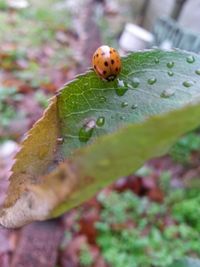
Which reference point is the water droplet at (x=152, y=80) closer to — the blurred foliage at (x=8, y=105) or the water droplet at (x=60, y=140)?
the water droplet at (x=60, y=140)

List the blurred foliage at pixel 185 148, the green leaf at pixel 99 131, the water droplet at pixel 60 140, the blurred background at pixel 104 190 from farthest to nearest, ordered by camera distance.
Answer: the blurred foliage at pixel 185 148 → the blurred background at pixel 104 190 → the water droplet at pixel 60 140 → the green leaf at pixel 99 131

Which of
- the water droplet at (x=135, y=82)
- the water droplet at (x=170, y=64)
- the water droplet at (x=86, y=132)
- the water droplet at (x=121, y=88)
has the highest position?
the water droplet at (x=170, y=64)

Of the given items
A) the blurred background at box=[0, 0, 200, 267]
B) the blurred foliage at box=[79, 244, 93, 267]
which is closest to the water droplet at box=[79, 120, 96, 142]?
the blurred background at box=[0, 0, 200, 267]

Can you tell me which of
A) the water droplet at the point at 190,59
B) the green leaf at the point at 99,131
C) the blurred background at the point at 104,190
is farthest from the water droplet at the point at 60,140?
the blurred background at the point at 104,190

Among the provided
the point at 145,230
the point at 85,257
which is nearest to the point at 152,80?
the point at 85,257

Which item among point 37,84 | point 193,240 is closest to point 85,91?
point 193,240
